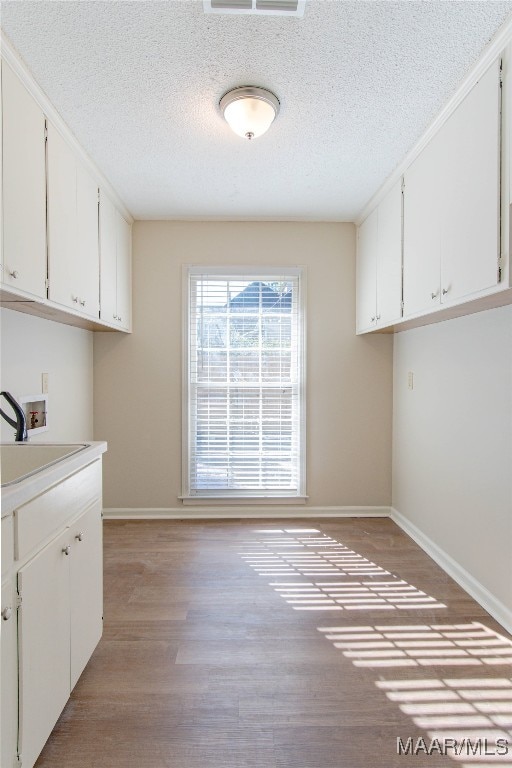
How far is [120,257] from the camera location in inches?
129

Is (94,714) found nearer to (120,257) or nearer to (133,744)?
(133,744)

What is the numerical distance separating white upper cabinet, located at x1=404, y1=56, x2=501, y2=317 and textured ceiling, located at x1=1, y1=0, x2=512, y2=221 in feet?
0.52

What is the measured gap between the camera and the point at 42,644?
1.32 metres

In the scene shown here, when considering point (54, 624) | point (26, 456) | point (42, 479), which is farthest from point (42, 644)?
point (26, 456)

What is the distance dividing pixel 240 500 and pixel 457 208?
2660mm

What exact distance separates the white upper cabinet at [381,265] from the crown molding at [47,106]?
6.11 ft

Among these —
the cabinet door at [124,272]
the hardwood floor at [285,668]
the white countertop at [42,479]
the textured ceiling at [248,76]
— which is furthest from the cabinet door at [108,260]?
the hardwood floor at [285,668]

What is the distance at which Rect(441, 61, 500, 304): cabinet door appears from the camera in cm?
171

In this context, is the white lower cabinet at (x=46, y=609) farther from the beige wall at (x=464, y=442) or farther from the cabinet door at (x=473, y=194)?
the beige wall at (x=464, y=442)

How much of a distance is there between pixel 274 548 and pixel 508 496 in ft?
5.04

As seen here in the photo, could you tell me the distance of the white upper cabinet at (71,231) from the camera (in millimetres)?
2076

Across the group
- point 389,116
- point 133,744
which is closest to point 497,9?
point 389,116

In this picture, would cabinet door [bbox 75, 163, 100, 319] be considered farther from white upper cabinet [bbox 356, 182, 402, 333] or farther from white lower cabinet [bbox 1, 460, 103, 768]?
white upper cabinet [bbox 356, 182, 402, 333]

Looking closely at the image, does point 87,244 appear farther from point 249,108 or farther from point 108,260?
point 249,108
